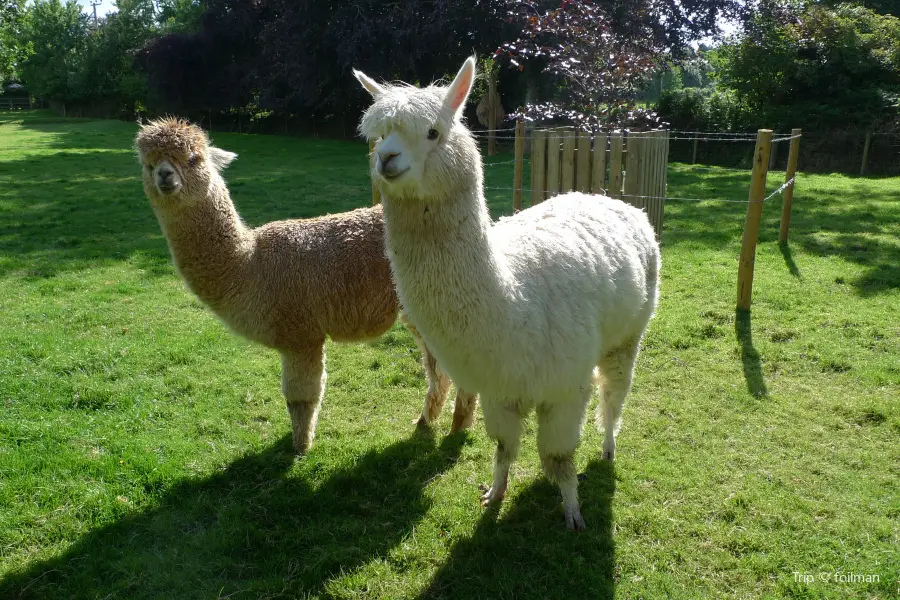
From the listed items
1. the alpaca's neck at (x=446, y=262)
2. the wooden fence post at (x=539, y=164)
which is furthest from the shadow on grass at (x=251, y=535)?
the wooden fence post at (x=539, y=164)

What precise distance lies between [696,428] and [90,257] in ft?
25.4

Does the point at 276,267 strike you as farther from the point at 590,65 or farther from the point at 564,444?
the point at 590,65

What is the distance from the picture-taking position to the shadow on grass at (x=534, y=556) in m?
2.73

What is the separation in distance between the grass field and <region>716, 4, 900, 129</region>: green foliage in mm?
11481

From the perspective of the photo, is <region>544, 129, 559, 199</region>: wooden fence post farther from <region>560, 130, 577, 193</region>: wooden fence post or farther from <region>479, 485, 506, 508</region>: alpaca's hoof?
<region>479, 485, 506, 508</region>: alpaca's hoof

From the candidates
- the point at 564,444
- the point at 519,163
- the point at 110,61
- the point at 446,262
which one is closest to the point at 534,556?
the point at 564,444

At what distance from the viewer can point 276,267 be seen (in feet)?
12.1

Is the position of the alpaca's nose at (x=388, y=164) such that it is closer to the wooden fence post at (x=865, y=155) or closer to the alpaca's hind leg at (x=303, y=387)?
the alpaca's hind leg at (x=303, y=387)

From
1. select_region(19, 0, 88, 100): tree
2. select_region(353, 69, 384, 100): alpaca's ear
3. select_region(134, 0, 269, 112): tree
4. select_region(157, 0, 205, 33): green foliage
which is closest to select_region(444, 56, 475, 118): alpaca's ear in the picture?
select_region(353, 69, 384, 100): alpaca's ear

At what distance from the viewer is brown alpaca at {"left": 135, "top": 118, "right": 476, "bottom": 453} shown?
11.3 ft

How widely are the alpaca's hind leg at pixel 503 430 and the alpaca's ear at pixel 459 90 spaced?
1383mm

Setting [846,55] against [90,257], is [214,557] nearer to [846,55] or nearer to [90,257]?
[90,257]

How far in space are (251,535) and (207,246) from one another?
5.48 feet

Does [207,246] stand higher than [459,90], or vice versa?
[459,90]
